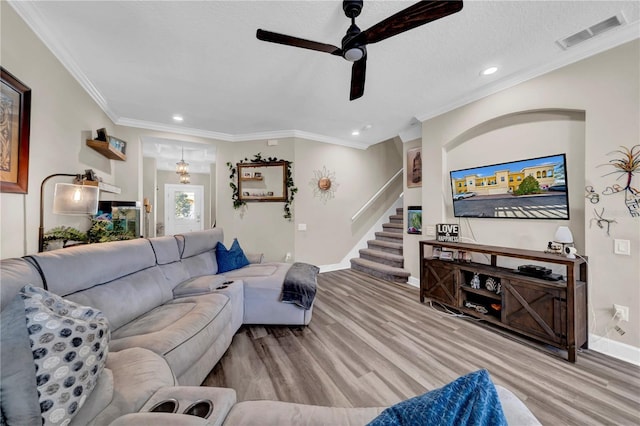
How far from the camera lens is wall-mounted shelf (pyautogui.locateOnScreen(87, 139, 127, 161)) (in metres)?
2.79

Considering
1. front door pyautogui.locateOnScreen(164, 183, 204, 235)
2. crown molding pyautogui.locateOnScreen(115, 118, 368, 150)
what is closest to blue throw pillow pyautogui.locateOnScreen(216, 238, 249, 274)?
crown molding pyautogui.locateOnScreen(115, 118, 368, 150)

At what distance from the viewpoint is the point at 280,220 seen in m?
4.45

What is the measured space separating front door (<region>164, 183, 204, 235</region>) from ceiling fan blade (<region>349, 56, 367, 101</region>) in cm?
628

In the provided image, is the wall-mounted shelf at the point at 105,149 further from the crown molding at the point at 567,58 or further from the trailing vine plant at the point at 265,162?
the crown molding at the point at 567,58

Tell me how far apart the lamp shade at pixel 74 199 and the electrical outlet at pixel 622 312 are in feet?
15.5

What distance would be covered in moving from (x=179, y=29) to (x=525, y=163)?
3.66 m

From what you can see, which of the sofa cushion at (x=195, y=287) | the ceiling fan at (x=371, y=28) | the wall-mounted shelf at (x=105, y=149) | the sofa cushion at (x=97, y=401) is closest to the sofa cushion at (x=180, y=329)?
the sofa cushion at (x=195, y=287)

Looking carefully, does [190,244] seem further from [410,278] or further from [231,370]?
[410,278]

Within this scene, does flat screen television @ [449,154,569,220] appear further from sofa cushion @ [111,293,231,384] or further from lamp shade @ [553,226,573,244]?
sofa cushion @ [111,293,231,384]

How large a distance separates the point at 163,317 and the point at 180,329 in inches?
13.4

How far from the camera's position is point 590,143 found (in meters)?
2.12

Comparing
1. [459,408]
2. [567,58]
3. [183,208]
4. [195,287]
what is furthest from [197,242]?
[183,208]

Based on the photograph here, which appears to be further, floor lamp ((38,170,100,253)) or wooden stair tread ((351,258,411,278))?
wooden stair tread ((351,258,411,278))

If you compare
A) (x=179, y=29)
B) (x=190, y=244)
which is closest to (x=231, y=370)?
(x=190, y=244)
